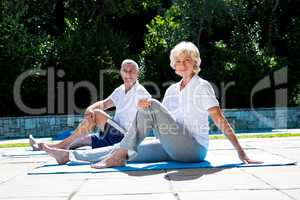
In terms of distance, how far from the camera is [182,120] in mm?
4656

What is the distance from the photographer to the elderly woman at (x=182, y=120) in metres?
4.50

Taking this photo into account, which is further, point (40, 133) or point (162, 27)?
point (162, 27)

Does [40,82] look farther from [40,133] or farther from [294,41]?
[294,41]

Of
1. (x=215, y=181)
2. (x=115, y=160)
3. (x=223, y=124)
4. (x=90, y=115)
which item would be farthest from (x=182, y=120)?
(x=90, y=115)

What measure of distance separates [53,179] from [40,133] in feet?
33.4

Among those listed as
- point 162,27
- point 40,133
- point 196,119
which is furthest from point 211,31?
point 196,119

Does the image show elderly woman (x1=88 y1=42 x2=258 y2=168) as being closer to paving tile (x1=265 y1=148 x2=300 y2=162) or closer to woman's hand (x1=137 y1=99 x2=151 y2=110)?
woman's hand (x1=137 y1=99 x2=151 y2=110)

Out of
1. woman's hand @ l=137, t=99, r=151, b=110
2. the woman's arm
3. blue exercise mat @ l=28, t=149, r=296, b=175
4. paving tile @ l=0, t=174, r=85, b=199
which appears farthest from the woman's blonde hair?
paving tile @ l=0, t=174, r=85, b=199

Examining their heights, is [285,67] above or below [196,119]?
above

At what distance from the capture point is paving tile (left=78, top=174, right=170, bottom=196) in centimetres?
344

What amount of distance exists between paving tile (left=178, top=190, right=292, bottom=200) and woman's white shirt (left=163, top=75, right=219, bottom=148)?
138cm

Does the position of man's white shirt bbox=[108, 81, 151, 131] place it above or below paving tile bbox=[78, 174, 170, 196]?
above

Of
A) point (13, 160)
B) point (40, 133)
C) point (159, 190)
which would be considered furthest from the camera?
point (40, 133)

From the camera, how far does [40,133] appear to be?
46.2ft
